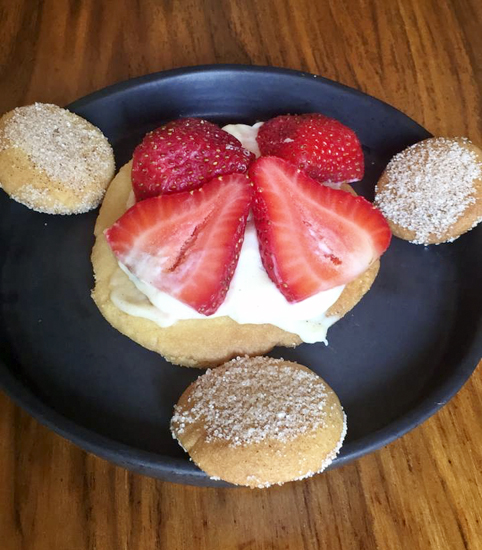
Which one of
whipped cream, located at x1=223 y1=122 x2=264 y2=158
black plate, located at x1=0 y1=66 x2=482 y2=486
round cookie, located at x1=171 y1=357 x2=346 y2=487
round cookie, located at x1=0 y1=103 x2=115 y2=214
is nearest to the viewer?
round cookie, located at x1=171 y1=357 x2=346 y2=487

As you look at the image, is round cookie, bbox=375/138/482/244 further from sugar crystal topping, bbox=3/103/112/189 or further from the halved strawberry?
sugar crystal topping, bbox=3/103/112/189

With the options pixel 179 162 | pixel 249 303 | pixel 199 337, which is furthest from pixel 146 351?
pixel 179 162

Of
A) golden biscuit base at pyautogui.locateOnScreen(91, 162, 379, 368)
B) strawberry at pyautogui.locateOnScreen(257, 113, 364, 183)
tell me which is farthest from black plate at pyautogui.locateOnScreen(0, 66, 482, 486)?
strawberry at pyautogui.locateOnScreen(257, 113, 364, 183)

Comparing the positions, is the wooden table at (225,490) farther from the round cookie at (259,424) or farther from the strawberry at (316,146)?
the strawberry at (316,146)

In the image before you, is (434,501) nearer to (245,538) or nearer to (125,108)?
(245,538)

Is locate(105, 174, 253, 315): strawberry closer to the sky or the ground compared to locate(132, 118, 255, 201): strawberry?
closer to the ground
